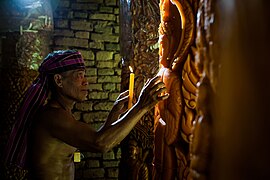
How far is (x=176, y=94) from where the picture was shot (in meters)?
1.68

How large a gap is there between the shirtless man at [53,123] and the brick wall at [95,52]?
3.22 metres

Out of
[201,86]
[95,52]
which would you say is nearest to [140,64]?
[201,86]

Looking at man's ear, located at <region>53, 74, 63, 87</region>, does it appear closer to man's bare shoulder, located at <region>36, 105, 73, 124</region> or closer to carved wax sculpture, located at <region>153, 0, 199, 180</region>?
man's bare shoulder, located at <region>36, 105, 73, 124</region>

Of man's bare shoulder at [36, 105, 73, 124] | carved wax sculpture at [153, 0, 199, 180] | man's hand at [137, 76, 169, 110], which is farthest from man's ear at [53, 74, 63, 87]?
carved wax sculpture at [153, 0, 199, 180]

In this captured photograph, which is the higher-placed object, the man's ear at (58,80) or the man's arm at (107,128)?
the man's ear at (58,80)

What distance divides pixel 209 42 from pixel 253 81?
176mm

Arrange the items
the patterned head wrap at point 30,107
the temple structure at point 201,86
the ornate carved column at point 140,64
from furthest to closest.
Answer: the ornate carved column at point 140,64
the patterned head wrap at point 30,107
the temple structure at point 201,86

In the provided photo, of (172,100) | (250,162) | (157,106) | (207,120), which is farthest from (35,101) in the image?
(250,162)

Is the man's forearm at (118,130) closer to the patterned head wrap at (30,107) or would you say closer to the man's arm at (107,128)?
the man's arm at (107,128)

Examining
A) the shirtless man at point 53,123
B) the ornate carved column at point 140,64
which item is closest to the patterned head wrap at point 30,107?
the shirtless man at point 53,123

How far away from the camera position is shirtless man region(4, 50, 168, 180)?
2.40 m

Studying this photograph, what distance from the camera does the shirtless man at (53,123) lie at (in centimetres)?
240

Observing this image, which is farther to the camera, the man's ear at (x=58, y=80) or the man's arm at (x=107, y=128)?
the man's ear at (x=58, y=80)

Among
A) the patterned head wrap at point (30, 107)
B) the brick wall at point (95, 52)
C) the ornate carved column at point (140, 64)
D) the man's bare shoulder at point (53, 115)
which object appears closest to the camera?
the man's bare shoulder at point (53, 115)
